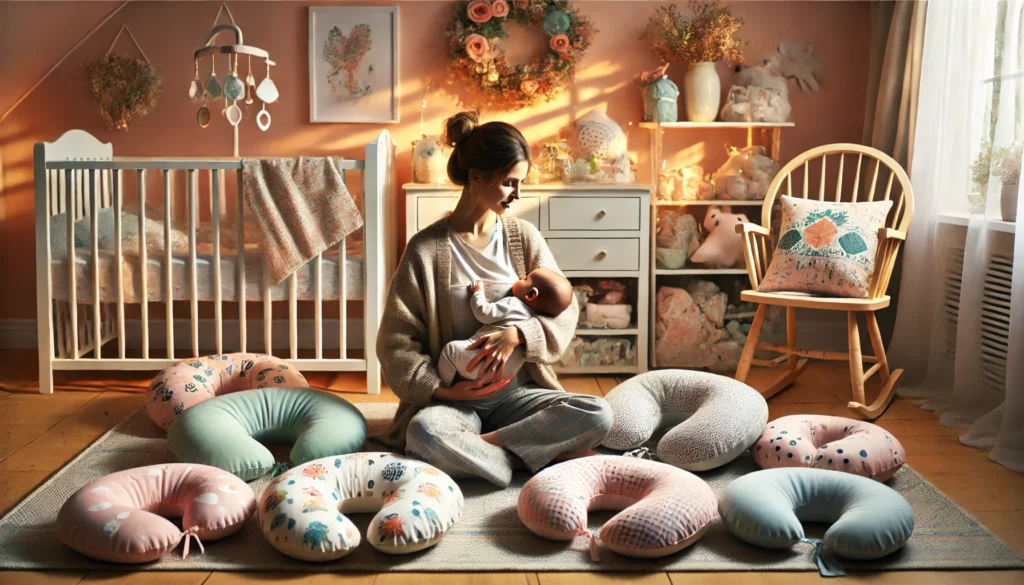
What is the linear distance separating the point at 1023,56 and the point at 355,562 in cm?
244

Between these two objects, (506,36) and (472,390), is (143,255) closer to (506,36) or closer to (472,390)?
(472,390)

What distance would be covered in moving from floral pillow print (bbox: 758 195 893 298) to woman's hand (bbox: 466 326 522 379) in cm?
121

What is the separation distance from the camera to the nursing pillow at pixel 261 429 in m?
Result: 2.27

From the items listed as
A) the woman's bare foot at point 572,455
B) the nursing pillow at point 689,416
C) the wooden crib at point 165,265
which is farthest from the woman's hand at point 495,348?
the wooden crib at point 165,265

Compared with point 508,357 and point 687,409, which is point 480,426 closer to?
point 508,357

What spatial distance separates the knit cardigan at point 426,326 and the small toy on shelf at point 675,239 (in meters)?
1.28

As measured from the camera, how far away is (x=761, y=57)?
3803 mm

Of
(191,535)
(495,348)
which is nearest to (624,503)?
(495,348)

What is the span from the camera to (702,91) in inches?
144

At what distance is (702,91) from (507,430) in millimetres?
1907

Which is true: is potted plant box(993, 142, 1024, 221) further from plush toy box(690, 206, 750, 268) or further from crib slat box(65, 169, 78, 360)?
crib slat box(65, 169, 78, 360)

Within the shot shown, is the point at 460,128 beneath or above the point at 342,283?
above

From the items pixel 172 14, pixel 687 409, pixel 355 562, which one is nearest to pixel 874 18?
pixel 687 409

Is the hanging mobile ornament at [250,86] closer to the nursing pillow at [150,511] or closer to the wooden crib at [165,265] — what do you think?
the wooden crib at [165,265]
